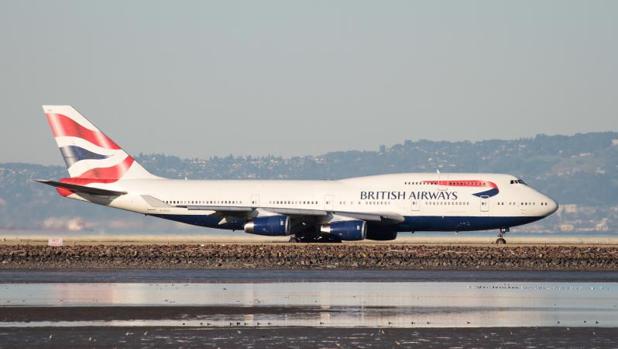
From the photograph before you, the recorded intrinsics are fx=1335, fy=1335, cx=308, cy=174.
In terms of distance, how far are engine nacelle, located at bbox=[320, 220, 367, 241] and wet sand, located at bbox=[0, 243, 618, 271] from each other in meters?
4.99

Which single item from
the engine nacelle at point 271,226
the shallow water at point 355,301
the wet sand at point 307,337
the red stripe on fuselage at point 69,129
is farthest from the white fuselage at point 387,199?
the wet sand at point 307,337

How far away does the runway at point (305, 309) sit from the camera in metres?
20.9

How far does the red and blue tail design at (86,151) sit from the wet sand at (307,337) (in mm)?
45998

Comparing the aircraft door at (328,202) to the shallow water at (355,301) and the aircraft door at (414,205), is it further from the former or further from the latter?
the shallow water at (355,301)

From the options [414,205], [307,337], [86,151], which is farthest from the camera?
[86,151]

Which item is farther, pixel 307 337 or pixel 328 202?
pixel 328 202

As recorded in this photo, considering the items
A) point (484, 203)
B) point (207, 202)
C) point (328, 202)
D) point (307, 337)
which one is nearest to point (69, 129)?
point (207, 202)

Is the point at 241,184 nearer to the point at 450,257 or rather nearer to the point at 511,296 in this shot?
the point at 450,257

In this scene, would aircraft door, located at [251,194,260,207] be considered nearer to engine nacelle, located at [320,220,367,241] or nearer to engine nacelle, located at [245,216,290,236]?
engine nacelle, located at [245,216,290,236]

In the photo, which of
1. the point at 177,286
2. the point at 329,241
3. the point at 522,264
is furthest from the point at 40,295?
the point at 329,241

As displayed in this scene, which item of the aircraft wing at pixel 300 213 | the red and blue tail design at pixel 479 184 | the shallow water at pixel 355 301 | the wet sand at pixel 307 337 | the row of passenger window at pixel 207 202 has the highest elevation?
the red and blue tail design at pixel 479 184

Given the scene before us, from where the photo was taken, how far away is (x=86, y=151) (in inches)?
2655

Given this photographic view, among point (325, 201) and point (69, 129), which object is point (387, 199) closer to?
point (325, 201)

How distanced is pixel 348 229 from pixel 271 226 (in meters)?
3.52
